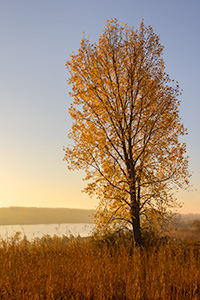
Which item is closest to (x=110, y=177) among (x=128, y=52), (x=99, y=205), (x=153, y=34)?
(x=99, y=205)

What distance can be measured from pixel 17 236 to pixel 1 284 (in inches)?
183

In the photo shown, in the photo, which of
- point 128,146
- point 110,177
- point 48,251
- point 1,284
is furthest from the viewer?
point 128,146

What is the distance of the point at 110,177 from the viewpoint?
11586mm

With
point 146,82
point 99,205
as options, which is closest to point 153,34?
point 146,82

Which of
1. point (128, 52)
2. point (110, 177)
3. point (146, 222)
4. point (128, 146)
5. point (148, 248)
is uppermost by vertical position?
point (128, 52)

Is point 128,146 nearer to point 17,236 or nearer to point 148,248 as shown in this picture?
point 148,248

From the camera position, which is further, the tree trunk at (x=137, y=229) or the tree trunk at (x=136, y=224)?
the tree trunk at (x=137, y=229)

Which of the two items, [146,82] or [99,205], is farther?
[146,82]

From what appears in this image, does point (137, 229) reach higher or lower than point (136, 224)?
lower

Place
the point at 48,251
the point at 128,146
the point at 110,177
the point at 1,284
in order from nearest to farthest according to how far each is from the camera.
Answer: the point at 1,284 < the point at 48,251 < the point at 110,177 < the point at 128,146

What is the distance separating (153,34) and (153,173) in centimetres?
615

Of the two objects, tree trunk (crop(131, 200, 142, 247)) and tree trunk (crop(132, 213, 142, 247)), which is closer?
tree trunk (crop(131, 200, 142, 247))

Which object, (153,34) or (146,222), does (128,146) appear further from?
(153,34)

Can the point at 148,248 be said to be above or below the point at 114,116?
below
